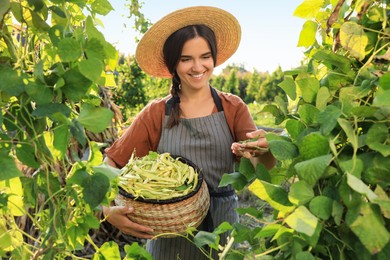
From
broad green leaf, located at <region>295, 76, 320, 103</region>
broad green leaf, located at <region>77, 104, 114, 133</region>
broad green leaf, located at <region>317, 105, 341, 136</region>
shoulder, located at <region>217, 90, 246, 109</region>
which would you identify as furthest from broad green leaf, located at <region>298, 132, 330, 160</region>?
shoulder, located at <region>217, 90, 246, 109</region>

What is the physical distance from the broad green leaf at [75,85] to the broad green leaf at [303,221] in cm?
35

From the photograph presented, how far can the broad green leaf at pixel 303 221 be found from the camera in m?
0.52

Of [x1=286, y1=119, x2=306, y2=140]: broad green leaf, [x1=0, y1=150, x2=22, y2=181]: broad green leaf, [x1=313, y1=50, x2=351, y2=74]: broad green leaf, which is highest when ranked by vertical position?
[x1=313, y1=50, x2=351, y2=74]: broad green leaf

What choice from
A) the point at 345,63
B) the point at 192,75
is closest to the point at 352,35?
the point at 345,63

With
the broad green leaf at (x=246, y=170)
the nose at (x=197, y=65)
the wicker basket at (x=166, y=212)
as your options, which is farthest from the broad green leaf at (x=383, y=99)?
the nose at (x=197, y=65)

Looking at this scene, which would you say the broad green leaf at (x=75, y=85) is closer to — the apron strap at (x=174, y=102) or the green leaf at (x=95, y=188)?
the green leaf at (x=95, y=188)

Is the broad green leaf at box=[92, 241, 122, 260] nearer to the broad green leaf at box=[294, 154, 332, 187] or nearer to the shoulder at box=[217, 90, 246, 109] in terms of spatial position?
the broad green leaf at box=[294, 154, 332, 187]

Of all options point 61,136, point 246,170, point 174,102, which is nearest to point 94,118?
point 61,136

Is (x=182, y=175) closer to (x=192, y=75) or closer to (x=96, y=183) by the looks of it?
(x=192, y=75)

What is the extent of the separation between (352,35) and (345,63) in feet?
0.16

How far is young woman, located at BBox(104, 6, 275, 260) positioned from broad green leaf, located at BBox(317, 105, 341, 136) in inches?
43.9

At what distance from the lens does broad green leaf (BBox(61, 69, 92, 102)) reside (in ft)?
2.23

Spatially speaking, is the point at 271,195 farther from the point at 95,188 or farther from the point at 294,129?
the point at 95,188

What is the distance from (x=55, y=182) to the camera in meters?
0.78
